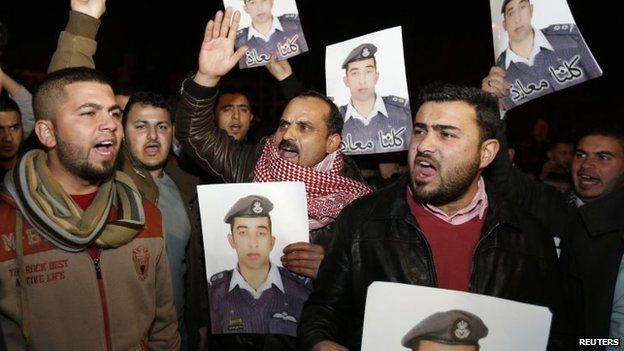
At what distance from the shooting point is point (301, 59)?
36.0 ft

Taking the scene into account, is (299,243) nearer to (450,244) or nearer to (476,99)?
(450,244)

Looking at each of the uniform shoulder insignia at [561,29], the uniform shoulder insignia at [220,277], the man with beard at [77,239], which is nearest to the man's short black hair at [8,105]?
the man with beard at [77,239]

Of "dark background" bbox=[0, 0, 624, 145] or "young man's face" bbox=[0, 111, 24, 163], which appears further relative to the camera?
"dark background" bbox=[0, 0, 624, 145]

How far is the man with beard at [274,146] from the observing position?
3158 millimetres

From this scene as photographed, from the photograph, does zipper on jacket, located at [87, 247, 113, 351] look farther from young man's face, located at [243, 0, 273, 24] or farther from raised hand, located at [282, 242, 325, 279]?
young man's face, located at [243, 0, 273, 24]

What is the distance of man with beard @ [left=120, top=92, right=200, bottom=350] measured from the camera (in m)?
3.27

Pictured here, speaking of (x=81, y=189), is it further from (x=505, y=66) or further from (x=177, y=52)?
(x=177, y=52)

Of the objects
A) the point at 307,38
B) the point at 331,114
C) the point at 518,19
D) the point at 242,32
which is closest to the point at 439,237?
the point at 331,114

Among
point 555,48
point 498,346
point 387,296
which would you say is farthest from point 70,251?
point 555,48

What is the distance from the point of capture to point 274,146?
3447mm

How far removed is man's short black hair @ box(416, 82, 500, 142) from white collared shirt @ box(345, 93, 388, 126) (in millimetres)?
1092

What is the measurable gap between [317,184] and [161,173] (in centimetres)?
111

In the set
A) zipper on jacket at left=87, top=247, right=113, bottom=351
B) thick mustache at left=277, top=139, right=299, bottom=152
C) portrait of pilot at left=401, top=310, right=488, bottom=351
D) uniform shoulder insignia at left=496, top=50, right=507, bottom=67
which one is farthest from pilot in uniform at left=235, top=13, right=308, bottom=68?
portrait of pilot at left=401, top=310, right=488, bottom=351

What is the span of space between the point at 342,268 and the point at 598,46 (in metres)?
10.3
